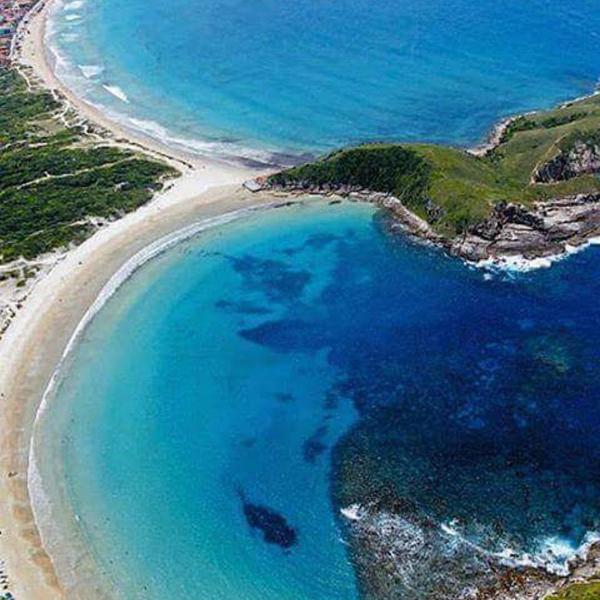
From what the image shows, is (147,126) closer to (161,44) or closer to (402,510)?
(161,44)

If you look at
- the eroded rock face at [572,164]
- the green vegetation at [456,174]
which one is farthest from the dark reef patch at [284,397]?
the eroded rock face at [572,164]

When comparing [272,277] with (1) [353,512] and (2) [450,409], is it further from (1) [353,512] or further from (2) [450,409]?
(1) [353,512]

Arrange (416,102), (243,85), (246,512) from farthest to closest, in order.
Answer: (243,85) → (416,102) → (246,512)

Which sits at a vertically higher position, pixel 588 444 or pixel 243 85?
pixel 243 85

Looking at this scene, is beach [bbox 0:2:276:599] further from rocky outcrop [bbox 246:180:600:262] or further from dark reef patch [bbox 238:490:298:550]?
rocky outcrop [bbox 246:180:600:262]

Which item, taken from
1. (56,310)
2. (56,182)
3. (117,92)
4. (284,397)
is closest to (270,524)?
(284,397)

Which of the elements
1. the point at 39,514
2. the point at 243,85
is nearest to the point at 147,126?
the point at 243,85

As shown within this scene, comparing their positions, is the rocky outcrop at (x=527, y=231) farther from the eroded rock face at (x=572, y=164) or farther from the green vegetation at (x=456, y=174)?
the eroded rock face at (x=572, y=164)
